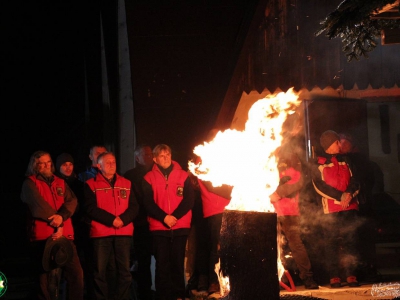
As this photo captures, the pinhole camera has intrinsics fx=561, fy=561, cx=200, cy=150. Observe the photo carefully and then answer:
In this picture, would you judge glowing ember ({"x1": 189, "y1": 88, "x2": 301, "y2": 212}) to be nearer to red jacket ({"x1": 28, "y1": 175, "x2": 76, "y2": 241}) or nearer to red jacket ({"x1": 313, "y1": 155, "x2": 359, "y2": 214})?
red jacket ({"x1": 313, "y1": 155, "x2": 359, "y2": 214})

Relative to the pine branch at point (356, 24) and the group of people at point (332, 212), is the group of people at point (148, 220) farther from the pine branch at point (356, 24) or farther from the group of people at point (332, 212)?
the pine branch at point (356, 24)

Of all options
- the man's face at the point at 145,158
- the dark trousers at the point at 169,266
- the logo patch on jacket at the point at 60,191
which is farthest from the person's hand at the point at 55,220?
the man's face at the point at 145,158

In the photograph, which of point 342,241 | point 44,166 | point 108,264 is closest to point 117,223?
point 108,264

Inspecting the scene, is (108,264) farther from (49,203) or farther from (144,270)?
(49,203)

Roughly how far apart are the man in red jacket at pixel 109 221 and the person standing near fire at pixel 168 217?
34 centimetres

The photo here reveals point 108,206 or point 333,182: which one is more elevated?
point 333,182

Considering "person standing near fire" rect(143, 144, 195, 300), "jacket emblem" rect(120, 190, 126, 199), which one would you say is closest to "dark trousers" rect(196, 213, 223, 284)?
"person standing near fire" rect(143, 144, 195, 300)

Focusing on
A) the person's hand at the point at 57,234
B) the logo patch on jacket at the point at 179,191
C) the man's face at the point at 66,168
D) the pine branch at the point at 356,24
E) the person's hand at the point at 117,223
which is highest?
the pine branch at the point at 356,24

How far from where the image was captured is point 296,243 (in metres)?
8.68

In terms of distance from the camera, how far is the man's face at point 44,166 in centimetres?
800

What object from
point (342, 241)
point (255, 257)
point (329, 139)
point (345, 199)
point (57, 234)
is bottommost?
point (342, 241)

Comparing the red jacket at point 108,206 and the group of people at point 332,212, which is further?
the group of people at point 332,212

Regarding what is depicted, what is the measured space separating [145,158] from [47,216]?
7.28 ft

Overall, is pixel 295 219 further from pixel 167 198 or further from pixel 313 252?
pixel 167 198
